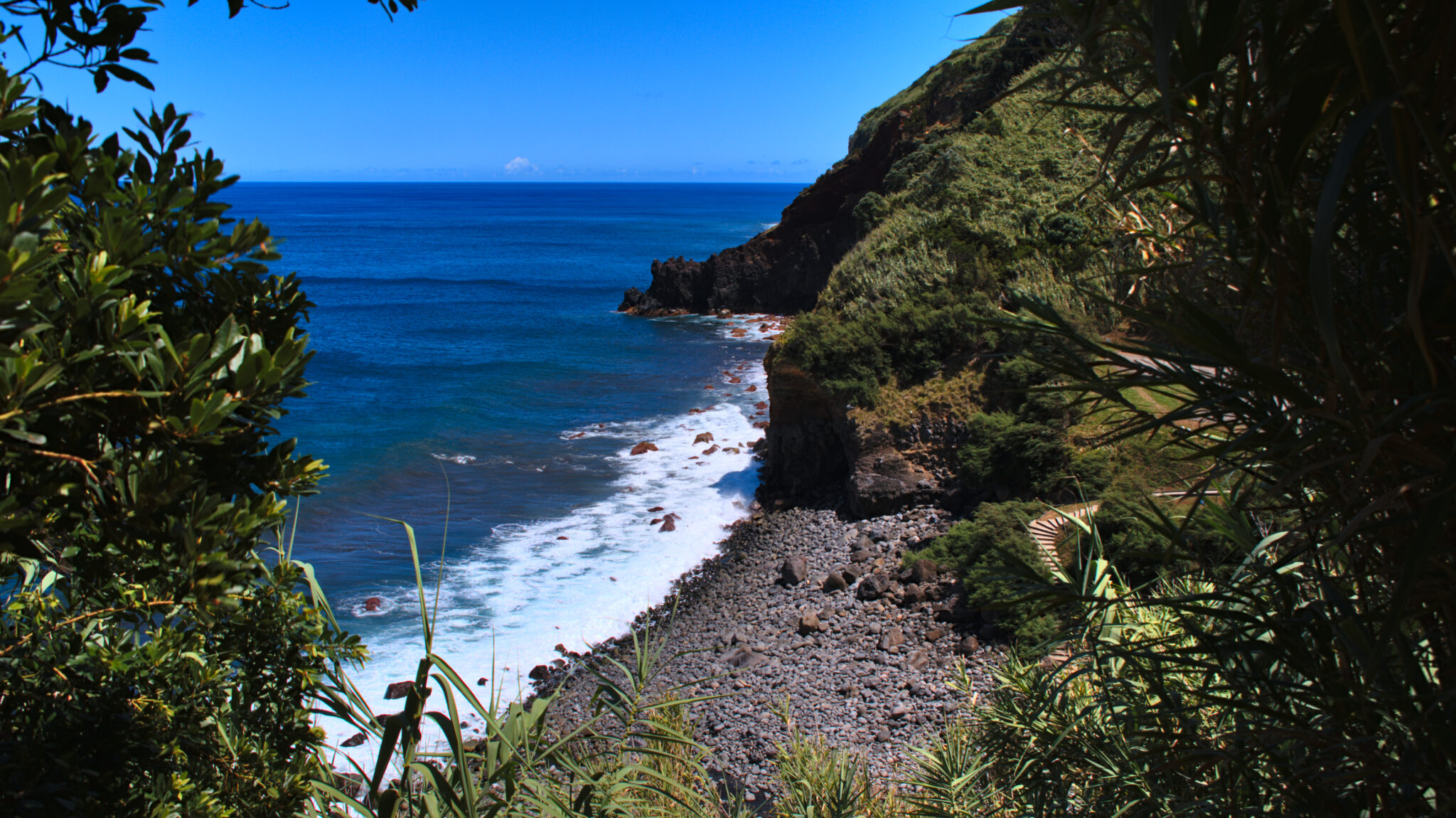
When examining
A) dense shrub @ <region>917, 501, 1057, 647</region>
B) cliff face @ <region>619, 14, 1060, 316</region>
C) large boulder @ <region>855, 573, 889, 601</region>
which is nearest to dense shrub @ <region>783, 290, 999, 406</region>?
dense shrub @ <region>917, 501, 1057, 647</region>

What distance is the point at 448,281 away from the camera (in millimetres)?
59844

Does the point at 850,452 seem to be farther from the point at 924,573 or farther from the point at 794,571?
the point at 924,573

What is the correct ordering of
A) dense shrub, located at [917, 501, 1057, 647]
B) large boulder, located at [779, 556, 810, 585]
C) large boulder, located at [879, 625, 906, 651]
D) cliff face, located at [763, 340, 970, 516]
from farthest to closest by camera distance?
cliff face, located at [763, 340, 970, 516] → large boulder, located at [779, 556, 810, 585] → large boulder, located at [879, 625, 906, 651] → dense shrub, located at [917, 501, 1057, 647]

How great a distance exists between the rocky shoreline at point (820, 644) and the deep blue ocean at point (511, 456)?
1.17 meters

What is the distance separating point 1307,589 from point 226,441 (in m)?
3.00

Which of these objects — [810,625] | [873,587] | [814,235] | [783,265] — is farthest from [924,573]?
[783,265]

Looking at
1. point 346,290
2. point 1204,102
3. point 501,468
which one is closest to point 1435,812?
point 1204,102

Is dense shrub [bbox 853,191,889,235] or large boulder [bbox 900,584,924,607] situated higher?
dense shrub [bbox 853,191,889,235]

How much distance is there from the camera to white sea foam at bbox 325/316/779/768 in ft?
39.8

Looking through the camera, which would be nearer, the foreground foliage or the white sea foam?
the foreground foliage

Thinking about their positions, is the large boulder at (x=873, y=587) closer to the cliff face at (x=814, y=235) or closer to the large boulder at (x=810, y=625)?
the large boulder at (x=810, y=625)

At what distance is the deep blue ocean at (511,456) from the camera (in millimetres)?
13469

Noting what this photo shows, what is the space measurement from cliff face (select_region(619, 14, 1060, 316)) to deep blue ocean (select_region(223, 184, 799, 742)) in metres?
2.72

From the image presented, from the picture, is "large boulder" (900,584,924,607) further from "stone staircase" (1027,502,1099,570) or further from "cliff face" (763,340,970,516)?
"cliff face" (763,340,970,516)
